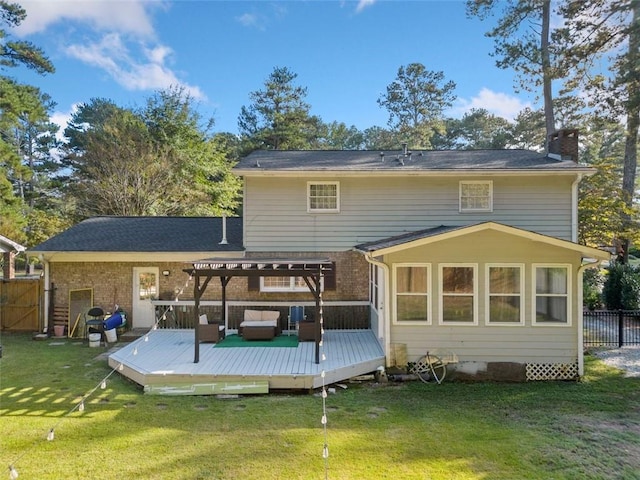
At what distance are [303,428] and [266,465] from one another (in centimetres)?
117

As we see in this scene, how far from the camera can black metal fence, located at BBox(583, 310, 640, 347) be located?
442 inches

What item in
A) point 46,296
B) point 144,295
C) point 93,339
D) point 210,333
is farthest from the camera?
point 144,295

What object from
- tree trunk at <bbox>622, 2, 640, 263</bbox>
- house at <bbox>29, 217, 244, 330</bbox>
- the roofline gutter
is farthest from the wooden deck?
tree trunk at <bbox>622, 2, 640, 263</bbox>

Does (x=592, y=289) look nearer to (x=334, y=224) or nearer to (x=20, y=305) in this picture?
(x=334, y=224)

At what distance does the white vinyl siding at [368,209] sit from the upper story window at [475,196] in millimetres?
169

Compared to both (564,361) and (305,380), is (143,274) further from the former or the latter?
(564,361)

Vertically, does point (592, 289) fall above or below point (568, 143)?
below

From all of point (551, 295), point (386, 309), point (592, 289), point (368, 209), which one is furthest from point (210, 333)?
point (592, 289)

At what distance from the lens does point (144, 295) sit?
39.8 ft

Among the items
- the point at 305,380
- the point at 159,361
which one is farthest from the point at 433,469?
the point at 159,361

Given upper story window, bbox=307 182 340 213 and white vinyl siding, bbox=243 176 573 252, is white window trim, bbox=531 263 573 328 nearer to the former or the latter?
white vinyl siding, bbox=243 176 573 252

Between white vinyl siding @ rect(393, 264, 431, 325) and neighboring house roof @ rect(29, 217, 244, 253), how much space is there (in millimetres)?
5228

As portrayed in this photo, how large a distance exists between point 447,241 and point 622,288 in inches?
444

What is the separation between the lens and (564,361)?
8.30 metres
